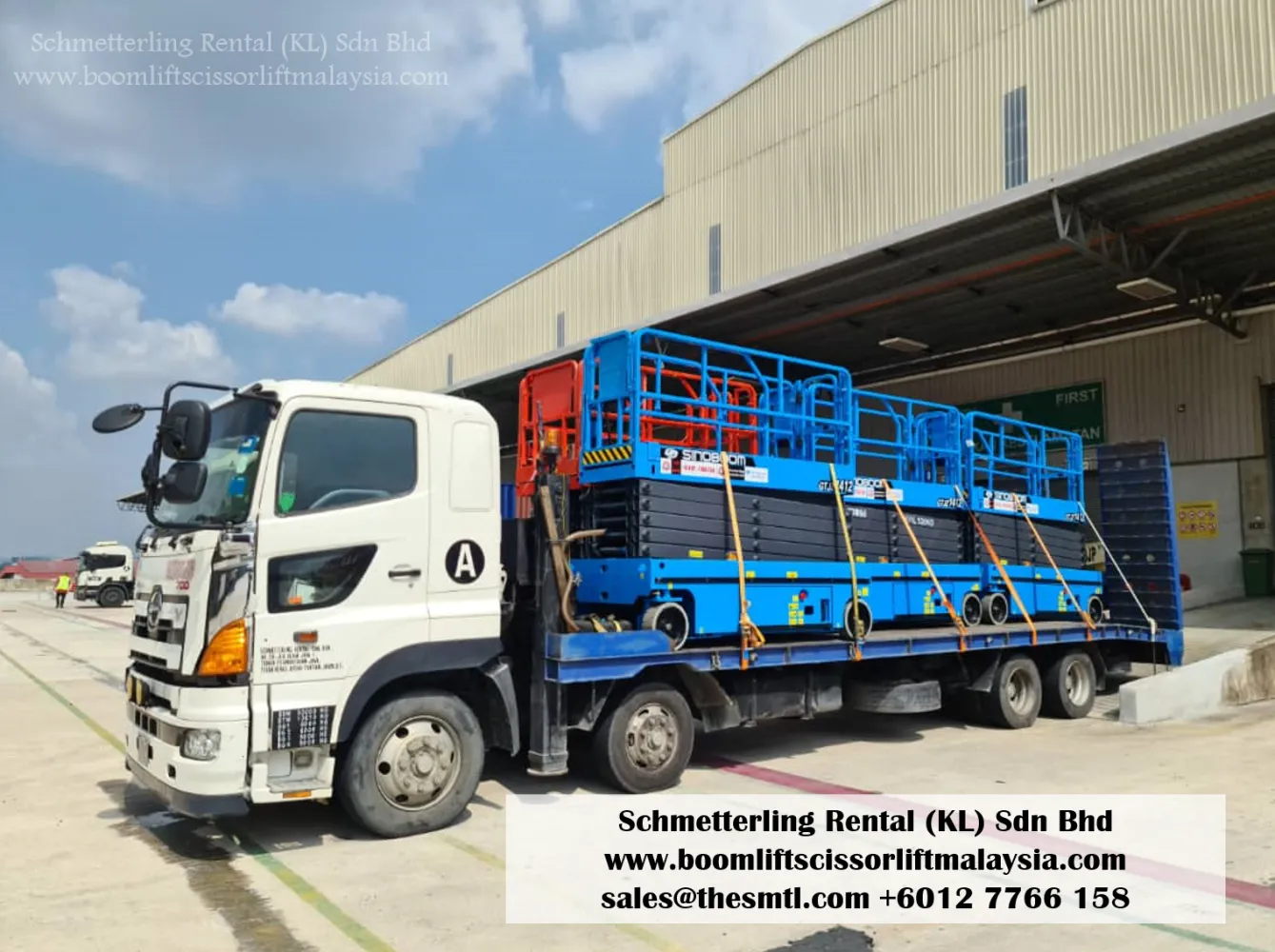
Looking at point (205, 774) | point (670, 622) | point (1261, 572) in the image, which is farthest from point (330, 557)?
point (1261, 572)

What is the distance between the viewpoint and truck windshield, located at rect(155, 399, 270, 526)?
527cm

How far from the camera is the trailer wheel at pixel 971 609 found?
9.45 m

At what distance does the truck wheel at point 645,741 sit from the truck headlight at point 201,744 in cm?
254

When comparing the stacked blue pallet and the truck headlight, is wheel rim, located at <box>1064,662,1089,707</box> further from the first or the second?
the truck headlight

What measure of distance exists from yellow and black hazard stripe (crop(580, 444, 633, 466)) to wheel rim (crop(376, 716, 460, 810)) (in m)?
A: 2.27

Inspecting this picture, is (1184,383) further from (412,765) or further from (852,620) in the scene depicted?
(412,765)

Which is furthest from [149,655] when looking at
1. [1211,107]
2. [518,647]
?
[1211,107]

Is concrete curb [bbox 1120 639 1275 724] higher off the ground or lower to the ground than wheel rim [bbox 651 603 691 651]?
lower

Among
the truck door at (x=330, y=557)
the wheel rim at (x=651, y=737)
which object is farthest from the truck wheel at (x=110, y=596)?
the truck door at (x=330, y=557)

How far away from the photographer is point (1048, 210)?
46.0ft

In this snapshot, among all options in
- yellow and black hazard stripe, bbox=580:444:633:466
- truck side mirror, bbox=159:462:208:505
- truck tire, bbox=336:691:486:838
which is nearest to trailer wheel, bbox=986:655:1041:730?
yellow and black hazard stripe, bbox=580:444:633:466

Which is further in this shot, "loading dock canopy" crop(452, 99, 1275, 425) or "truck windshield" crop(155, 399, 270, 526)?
"loading dock canopy" crop(452, 99, 1275, 425)

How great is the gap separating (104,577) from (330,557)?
3898cm

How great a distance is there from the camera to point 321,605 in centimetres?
533
